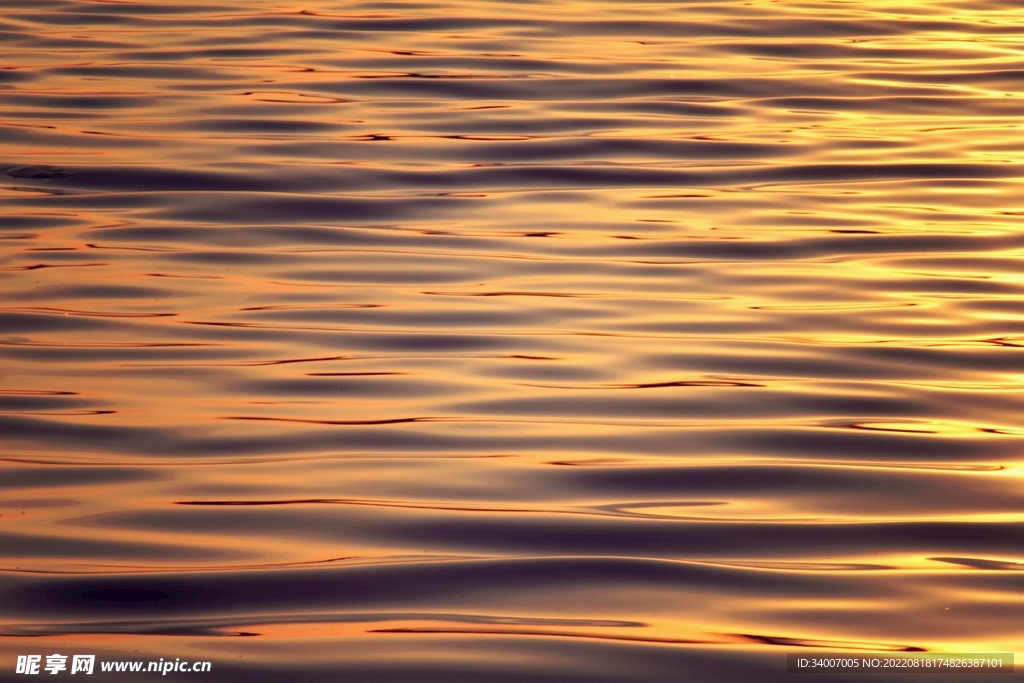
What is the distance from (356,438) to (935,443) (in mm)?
887

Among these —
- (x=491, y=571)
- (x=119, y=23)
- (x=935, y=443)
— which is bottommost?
(x=491, y=571)

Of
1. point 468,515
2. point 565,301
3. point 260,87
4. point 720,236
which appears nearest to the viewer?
point 468,515

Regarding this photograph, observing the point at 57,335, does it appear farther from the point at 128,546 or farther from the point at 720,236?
the point at 720,236

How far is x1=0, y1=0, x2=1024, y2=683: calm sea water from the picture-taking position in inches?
57.6

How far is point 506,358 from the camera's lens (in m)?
2.18

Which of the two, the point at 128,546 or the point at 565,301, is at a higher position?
the point at 565,301

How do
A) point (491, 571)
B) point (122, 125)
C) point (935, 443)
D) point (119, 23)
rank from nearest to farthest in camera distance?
point (491, 571) → point (935, 443) → point (122, 125) → point (119, 23)

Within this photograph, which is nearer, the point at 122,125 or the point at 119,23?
the point at 122,125

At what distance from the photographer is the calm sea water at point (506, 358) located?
→ 4.80ft

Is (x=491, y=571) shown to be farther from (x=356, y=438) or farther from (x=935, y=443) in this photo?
(x=935, y=443)

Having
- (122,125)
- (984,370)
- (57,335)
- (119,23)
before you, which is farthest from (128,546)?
(119,23)

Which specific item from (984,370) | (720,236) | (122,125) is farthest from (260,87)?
(984,370)

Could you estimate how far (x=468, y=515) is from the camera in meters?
1.67

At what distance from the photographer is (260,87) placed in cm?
381
